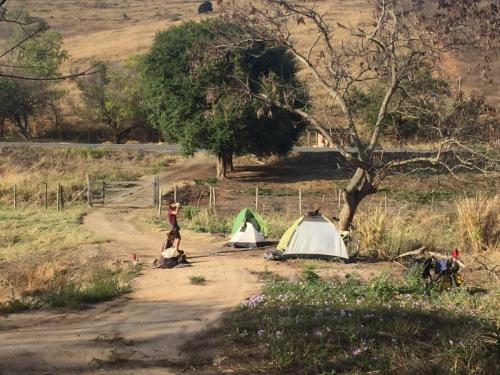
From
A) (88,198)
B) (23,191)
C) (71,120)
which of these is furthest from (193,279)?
(71,120)

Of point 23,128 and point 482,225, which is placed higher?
point 23,128

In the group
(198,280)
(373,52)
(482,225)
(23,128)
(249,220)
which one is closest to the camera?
(198,280)

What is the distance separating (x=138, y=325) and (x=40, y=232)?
13.2m

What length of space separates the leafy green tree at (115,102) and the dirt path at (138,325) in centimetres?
3511

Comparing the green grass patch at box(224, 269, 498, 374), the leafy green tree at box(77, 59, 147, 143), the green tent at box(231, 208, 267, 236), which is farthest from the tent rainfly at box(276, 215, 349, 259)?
the leafy green tree at box(77, 59, 147, 143)

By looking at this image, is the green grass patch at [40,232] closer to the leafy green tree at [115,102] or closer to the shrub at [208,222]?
the shrub at [208,222]

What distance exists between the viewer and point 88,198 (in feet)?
93.2

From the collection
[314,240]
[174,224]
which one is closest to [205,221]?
[174,224]

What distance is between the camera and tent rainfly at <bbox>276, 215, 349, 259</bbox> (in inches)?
585

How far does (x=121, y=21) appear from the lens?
105 meters

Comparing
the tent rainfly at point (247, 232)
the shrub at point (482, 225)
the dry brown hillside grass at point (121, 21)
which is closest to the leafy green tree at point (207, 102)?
the tent rainfly at point (247, 232)

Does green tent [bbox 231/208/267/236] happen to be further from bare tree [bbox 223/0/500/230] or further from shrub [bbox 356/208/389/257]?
shrub [bbox 356/208/389/257]

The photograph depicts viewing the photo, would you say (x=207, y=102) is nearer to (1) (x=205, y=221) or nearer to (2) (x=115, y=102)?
(1) (x=205, y=221)

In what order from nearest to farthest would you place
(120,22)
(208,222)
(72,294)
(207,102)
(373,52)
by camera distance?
(72,294) → (373,52) → (208,222) → (207,102) → (120,22)
